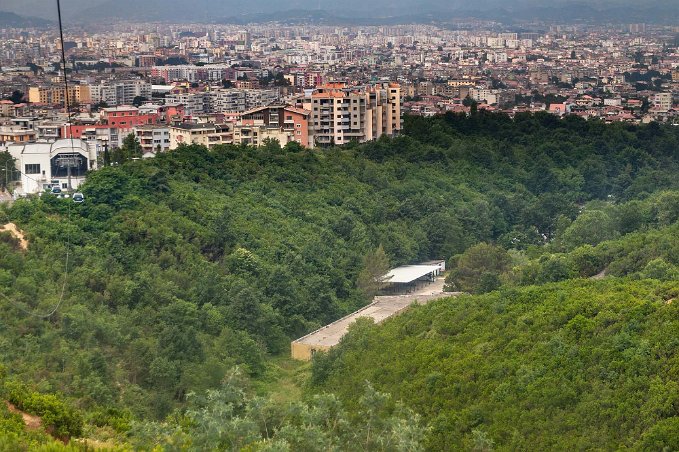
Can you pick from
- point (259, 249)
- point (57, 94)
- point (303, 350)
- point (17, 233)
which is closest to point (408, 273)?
point (259, 249)

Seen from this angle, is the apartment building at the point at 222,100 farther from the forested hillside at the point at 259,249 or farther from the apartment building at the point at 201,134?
the forested hillside at the point at 259,249

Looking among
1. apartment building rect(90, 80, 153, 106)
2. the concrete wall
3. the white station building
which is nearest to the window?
the white station building

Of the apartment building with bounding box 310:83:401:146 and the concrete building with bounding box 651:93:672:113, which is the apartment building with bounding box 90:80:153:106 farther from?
the concrete building with bounding box 651:93:672:113

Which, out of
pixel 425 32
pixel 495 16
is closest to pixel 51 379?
pixel 425 32

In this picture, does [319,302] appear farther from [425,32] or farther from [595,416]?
[425,32]

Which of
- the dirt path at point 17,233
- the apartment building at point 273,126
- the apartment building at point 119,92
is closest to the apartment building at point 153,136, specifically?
the apartment building at point 273,126

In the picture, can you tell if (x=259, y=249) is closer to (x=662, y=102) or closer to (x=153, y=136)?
(x=153, y=136)
